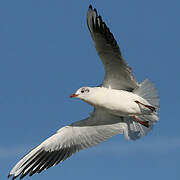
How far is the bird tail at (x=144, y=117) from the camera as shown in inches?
301

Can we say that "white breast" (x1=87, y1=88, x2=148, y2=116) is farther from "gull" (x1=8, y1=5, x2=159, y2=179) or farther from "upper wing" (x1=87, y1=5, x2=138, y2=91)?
"upper wing" (x1=87, y1=5, x2=138, y2=91)

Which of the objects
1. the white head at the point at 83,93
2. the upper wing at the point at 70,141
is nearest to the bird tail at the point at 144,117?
the upper wing at the point at 70,141

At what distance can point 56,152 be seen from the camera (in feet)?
25.6

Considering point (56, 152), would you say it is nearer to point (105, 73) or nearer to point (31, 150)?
point (31, 150)

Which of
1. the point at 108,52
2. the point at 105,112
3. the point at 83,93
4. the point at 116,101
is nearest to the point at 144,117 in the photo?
the point at 105,112

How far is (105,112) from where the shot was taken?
7906mm

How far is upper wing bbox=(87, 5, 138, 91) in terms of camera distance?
6.84 metres

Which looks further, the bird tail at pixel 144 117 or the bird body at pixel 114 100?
the bird tail at pixel 144 117

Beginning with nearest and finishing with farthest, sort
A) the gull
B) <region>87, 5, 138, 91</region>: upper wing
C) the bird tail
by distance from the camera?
<region>87, 5, 138, 91</region>: upper wing
the gull
the bird tail

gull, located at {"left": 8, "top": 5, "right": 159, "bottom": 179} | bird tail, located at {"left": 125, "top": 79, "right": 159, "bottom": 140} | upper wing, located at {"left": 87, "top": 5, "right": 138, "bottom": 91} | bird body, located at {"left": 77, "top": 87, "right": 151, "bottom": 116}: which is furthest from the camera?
bird tail, located at {"left": 125, "top": 79, "right": 159, "bottom": 140}

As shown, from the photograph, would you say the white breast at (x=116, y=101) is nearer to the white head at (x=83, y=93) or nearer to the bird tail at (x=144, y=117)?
the white head at (x=83, y=93)

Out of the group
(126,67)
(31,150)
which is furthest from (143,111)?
(31,150)

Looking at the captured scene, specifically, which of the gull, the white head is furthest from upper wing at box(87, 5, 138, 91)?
the white head

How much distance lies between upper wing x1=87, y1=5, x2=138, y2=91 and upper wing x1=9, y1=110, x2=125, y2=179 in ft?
2.71
